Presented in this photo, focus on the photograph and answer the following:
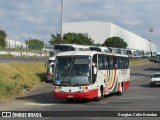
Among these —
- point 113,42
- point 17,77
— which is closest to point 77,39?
point 113,42

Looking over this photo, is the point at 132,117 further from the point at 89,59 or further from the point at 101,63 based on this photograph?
the point at 101,63

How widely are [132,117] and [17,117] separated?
4202 millimetres

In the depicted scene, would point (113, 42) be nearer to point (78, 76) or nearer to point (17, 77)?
point (17, 77)

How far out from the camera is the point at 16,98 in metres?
27.8

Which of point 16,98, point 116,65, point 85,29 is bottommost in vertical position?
point 16,98

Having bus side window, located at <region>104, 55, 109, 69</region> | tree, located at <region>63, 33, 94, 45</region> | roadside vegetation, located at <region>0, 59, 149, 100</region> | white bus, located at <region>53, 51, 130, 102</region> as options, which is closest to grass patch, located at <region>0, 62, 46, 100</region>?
roadside vegetation, located at <region>0, 59, 149, 100</region>

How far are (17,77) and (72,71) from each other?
525 inches

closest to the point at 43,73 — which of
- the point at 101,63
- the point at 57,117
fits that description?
the point at 101,63

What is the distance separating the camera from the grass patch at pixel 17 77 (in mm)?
27781

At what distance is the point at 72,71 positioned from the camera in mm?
24703

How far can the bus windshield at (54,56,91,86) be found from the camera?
24.6 meters

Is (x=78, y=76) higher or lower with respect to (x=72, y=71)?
lower

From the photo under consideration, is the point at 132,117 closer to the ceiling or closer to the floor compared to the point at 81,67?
closer to the floor

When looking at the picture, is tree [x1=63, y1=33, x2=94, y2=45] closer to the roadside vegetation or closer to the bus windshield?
the roadside vegetation
